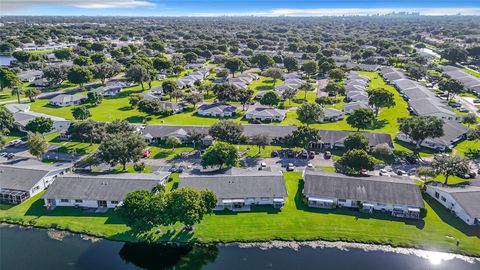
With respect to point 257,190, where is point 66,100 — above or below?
above

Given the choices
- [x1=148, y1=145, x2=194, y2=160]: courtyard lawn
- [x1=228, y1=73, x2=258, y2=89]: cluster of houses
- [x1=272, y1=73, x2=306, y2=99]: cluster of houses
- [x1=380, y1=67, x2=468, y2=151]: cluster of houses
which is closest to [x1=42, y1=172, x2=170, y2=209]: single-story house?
[x1=148, y1=145, x2=194, y2=160]: courtyard lawn

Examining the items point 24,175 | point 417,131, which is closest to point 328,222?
point 417,131

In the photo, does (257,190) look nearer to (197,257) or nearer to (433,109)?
(197,257)

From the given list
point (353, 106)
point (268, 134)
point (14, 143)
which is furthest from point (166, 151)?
point (353, 106)

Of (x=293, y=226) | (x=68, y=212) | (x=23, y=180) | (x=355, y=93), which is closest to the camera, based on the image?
(x=293, y=226)

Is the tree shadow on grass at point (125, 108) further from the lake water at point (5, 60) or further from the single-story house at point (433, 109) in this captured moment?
the lake water at point (5, 60)
